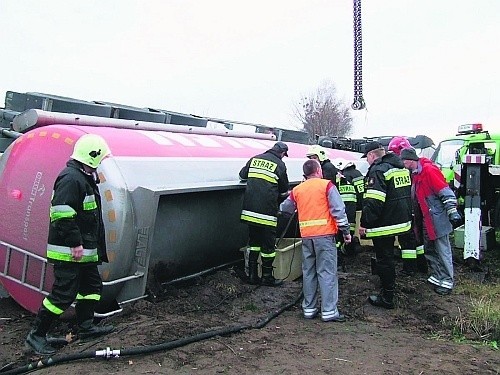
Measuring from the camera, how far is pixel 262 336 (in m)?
4.41

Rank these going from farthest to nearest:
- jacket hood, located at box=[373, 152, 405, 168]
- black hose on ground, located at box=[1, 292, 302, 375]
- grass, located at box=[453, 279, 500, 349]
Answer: jacket hood, located at box=[373, 152, 405, 168] → grass, located at box=[453, 279, 500, 349] → black hose on ground, located at box=[1, 292, 302, 375]

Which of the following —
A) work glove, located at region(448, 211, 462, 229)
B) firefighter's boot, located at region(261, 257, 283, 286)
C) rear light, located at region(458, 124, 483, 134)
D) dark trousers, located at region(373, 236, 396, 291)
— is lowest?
firefighter's boot, located at region(261, 257, 283, 286)

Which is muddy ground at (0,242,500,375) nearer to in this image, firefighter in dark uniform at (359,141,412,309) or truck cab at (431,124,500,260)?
firefighter in dark uniform at (359,141,412,309)

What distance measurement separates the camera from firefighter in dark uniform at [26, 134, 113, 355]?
A: 13.5 ft

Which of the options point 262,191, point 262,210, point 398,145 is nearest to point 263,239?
point 262,210


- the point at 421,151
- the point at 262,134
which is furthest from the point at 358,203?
the point at 421,151

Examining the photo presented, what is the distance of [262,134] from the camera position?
8859mm

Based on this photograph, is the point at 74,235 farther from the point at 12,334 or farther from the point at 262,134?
the point at 262,134

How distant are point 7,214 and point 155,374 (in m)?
2.33

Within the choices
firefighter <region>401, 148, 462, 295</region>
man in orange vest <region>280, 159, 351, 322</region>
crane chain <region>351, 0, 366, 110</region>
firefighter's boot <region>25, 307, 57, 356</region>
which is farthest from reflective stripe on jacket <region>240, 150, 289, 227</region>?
crane chain <region>351, 0, 366, 110</region>

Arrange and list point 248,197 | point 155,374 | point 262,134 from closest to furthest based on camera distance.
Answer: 1. point 155,374
2. point 248,197
3. point 262,134

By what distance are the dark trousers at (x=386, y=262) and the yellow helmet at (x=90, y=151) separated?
285cm

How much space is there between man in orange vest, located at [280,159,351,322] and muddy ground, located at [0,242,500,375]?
182 mm

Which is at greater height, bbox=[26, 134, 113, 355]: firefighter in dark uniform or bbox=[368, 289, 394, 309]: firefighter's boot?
bbox=[26, 134, 113, 355]: firefighter in dark uniform
